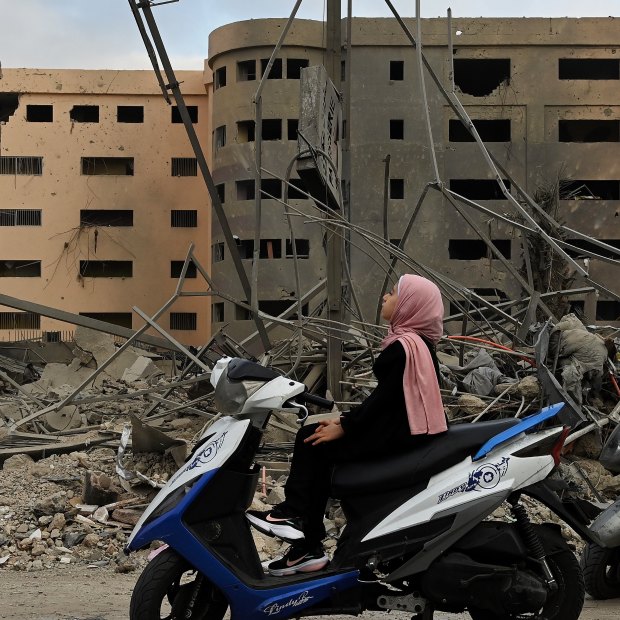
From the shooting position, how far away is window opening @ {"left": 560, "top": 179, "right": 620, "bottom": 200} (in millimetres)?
39938

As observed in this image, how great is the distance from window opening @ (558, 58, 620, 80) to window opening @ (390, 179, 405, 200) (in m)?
8.54

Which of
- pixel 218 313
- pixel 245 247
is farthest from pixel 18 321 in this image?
pixel 245 247

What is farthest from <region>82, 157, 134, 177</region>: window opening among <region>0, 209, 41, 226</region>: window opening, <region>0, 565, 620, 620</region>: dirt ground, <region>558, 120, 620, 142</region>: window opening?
<region>0, 565, 620, 620</region>: dirt ground

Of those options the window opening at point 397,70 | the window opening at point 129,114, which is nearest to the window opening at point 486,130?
the window opening at point 397,70

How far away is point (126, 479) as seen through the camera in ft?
28.5

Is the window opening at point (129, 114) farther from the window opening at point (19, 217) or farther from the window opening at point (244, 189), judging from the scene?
the window opening at point (244, 189)

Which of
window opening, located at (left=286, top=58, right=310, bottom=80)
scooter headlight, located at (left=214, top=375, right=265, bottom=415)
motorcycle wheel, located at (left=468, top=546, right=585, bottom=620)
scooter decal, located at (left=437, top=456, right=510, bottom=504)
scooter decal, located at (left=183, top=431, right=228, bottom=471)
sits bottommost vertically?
motorcycle wheel, located at (left=468, top=546, right=585, bottom=620)

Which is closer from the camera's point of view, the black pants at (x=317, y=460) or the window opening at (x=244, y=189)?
the black pants at (x=317, y=460)

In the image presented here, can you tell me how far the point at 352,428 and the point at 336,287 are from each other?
6291 mm

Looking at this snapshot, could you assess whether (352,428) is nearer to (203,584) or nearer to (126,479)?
(203,584)

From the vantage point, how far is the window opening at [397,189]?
37.7m

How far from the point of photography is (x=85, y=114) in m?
44.2

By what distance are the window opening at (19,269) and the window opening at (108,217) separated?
2.87 m

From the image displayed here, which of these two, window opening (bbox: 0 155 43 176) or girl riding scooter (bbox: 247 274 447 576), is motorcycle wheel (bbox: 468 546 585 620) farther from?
window opening (bbox: 0 155 43 176)
